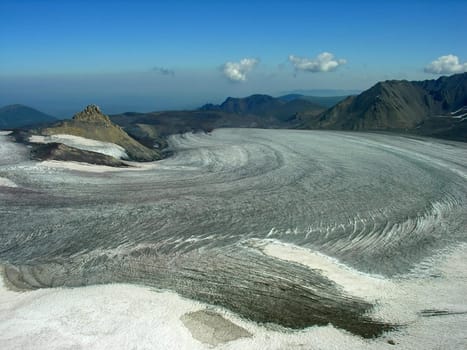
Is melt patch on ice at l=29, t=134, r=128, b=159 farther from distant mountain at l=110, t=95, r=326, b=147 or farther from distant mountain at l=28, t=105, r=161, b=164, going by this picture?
distant mountain at l=110, t=95, r=326, b=147

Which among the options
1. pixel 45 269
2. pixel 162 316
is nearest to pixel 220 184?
pixel 45 269

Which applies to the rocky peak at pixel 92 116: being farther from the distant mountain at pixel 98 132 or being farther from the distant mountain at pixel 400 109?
the distant mountain at pixel 400 109

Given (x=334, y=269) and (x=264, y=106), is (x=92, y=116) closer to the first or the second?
(x=334, y=269)

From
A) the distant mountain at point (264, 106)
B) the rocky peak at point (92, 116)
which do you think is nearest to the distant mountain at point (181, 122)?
the distant mountain at point (264, 106)

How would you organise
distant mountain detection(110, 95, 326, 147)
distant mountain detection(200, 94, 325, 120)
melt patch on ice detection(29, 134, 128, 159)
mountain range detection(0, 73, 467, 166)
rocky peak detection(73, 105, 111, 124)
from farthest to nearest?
distant mountain detection(200, 94, 325, 120) → distant mountain detection(110, 95, 326, 147) → rocky peak detection(73, 105, 111, 124) → mountain range detection(0, 73, 467, 166) → melt patch on ice detection(29, 134, 128, 159)

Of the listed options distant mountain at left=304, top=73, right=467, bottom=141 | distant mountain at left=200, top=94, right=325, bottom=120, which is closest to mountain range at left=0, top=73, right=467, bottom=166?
distant mountain at left=304, top=73, right=467, bottom=141

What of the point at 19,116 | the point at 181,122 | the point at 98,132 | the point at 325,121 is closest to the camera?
the point at 98,132

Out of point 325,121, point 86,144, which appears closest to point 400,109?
point 325,121
